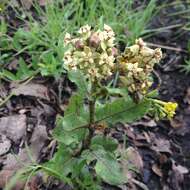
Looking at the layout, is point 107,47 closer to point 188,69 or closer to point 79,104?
point 79,104

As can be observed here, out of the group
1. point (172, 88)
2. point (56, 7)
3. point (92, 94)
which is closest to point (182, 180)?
point (172, 88)

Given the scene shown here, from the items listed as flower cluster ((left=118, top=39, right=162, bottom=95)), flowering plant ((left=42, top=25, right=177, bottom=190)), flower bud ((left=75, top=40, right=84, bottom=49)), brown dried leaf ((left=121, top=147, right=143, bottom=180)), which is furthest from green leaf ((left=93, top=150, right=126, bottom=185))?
flower bud ((left=75, top=40, right=84, bottom=49))

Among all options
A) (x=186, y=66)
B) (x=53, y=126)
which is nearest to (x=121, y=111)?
(x=53, y=126)

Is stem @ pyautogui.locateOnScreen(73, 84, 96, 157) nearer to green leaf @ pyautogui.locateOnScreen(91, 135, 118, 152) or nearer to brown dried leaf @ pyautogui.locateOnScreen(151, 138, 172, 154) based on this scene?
green leaf @ pyautogui.locateOnScreen(91, 135, 118, 152)

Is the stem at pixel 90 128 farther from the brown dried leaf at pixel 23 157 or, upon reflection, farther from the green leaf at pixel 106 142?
the brown dried leaf at pixel 23 157

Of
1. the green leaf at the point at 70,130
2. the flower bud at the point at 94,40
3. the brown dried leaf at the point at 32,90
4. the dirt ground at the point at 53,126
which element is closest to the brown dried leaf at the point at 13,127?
the dirt ground at the point at 53,126

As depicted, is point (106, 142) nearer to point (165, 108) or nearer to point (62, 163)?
point (62, 163)
